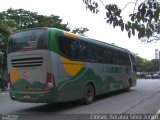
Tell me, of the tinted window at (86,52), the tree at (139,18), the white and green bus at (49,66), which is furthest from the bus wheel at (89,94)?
the tree at (139,18)

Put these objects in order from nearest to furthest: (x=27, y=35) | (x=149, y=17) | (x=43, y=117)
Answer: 1. (x=149, y=17)
2. (x=43, y=117)
3. (x=27, y=35)

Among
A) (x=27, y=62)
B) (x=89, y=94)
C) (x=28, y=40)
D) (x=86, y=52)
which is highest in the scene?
(x=28, y=40)

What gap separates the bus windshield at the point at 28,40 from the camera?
13.0 metres

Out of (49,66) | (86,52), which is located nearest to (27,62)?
(49,66)

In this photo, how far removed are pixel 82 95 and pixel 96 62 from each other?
2.46 metres

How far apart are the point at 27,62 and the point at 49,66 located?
1.00m

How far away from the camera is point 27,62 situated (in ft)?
43.1

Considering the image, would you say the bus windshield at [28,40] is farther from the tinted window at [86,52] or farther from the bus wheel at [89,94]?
the bus wheel at [89,94]

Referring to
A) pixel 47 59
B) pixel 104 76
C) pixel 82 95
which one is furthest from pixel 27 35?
pixel 104 76

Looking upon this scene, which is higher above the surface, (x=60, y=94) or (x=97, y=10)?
(x=97, y=10)

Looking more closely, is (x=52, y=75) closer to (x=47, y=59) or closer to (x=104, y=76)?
(x=47, y=59)

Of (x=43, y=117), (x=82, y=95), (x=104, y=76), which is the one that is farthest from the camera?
(x=104, y=76)

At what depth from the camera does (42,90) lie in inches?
499

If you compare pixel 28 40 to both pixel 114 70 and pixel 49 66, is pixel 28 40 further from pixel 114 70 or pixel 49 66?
pixel 114 70
